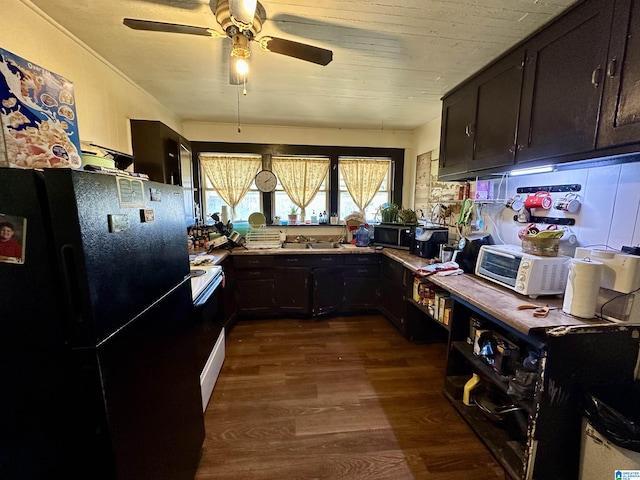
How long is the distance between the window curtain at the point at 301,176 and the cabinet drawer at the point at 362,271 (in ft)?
3.58

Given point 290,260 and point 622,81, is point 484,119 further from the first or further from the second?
point 290,260

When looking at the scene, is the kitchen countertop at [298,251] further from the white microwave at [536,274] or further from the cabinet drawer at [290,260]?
the white microwave at [536,274]

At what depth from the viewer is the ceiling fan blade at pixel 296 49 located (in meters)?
1.36

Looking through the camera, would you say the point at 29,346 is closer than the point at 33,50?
Yes

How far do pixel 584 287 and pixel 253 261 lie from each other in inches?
104

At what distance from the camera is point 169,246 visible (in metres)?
1.16

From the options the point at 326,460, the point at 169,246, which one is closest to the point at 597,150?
the point at 169,246

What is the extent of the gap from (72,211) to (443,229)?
2.71 metres

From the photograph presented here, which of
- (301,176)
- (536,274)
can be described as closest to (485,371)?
(536,274)

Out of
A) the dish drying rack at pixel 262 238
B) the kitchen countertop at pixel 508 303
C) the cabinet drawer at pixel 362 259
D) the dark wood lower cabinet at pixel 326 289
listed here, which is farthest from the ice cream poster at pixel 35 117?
the cabinet drawer at pixel 362 259

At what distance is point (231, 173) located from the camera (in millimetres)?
3613

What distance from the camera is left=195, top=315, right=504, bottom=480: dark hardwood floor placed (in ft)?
4.79

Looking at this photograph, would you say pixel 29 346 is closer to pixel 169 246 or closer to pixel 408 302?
pixel 169 246

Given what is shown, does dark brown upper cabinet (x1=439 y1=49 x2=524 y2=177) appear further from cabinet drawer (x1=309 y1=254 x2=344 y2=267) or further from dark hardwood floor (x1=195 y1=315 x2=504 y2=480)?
dark hardwood floor (x1=195 y1=315 x2=504 y2=480)
